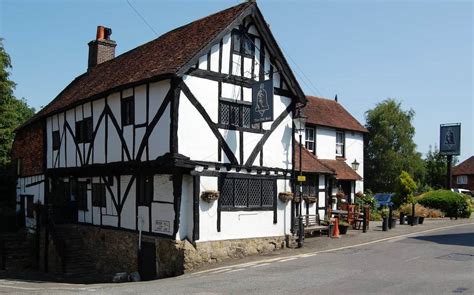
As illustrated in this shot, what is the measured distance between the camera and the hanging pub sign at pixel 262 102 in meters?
16.4

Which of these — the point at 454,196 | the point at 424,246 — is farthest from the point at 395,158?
the point at 424,246

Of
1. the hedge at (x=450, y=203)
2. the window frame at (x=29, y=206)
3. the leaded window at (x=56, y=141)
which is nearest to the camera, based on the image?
the leaded window at (x=56, y=141)

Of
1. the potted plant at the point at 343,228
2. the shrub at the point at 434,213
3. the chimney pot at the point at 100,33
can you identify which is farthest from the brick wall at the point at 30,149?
the shrub at the point at 434,213

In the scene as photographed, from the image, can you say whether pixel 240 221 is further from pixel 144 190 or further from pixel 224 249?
pixel 144 190

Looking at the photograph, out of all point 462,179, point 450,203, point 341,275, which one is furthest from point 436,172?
point 341,275

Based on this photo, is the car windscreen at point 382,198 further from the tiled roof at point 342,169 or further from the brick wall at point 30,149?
the brick wall at point 30,149

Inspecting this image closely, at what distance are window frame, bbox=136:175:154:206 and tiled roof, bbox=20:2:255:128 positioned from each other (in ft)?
11.2

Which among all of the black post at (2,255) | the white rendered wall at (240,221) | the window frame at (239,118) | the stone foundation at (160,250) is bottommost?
the black post at (2,255)

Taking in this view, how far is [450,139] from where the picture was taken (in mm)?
33438

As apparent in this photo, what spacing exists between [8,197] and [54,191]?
32.5ft

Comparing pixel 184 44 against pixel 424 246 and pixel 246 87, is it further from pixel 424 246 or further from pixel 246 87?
pixel 424 246

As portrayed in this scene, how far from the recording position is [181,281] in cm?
1312

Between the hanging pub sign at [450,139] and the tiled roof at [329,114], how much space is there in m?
6.57

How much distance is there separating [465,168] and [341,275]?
2440 inches
